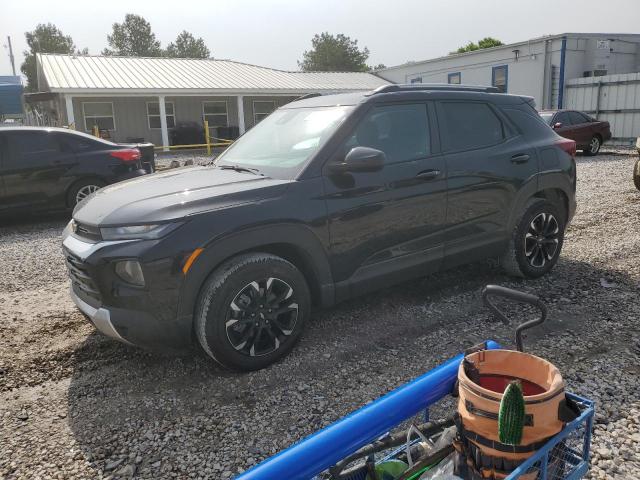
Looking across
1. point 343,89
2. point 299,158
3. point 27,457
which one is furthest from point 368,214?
point 343,89

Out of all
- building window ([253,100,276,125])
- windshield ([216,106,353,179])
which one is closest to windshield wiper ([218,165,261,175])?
windshield ([216,106,353,179])

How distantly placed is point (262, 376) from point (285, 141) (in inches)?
72.4

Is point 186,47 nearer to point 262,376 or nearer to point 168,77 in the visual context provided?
point 168,77

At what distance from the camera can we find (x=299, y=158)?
374cm

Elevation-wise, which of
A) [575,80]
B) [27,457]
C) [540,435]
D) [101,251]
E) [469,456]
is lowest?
[27,457]

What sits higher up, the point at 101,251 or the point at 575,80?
the point at 575,80

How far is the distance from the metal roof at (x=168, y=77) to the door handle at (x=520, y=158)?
1961 centimetres

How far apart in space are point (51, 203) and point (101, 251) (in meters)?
5.97

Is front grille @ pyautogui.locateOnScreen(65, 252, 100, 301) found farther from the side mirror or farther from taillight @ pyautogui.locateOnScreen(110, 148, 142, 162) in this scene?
taillight @ pyautogui.locateOnScreen(110, 148, 142, 162)

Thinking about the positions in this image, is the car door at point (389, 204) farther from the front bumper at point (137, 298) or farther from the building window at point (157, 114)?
the building window at point (157, 114)

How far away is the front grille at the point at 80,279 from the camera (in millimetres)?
3206

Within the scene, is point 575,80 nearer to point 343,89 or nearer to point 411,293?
point 343,89

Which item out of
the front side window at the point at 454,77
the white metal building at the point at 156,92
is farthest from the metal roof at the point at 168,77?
the front side window at the point at 454,77

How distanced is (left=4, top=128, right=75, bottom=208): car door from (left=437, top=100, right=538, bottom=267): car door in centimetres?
649
